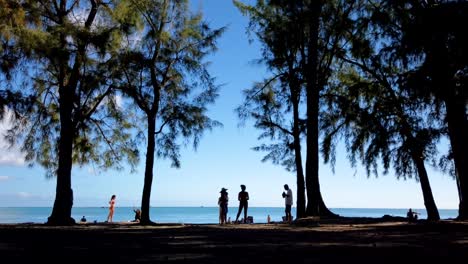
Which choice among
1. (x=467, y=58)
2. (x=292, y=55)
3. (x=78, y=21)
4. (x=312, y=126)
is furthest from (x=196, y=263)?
(x=292, y=55)

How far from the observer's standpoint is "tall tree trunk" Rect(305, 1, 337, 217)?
1950 cm

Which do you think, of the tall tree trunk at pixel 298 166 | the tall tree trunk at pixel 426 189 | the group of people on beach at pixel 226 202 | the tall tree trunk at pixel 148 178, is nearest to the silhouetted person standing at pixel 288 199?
the tall tree trunk at pixel 298 166

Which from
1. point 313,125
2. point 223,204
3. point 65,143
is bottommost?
point 223,204

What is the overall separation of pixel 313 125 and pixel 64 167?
1083 centimetres

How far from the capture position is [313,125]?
64.0ft

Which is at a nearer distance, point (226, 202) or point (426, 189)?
point (426, 189)

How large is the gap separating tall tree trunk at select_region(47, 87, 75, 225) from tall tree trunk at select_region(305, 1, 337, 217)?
10.3m

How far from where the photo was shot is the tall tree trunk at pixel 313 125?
19.5 metres

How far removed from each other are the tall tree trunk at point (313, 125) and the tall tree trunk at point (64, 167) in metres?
10.3

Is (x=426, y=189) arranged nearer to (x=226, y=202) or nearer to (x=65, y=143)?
(x=226, y=202)

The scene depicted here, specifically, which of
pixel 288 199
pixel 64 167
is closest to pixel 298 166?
pixel 288 199

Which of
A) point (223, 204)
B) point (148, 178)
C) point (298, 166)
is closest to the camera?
point (148, 178)

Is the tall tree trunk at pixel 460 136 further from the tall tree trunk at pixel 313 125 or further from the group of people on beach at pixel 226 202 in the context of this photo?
the group of people on beach at pixel 226 202

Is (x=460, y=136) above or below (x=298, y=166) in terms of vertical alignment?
above
